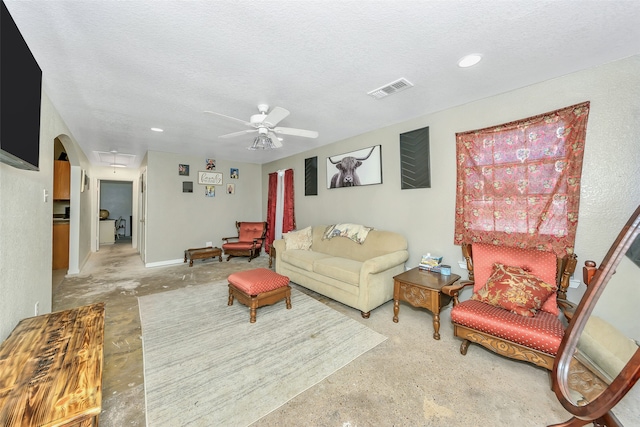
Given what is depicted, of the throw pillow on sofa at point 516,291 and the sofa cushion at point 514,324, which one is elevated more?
the throw pillow on sofa at point 516,291

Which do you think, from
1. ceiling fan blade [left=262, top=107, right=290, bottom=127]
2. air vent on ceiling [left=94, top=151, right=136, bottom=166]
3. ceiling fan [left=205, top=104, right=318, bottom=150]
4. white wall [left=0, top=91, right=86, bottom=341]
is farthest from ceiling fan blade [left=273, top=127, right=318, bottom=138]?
air vent on ceiling [left=94, top=151, right=136, bottom=166]

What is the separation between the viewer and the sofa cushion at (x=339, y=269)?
2814mm

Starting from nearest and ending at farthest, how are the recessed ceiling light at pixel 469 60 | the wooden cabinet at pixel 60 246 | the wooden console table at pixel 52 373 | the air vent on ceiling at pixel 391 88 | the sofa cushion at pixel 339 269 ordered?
the wooden console table at pixel 52 373 < the recessed ceiling light at pixel 469 60 < the air vent on ceiling at pixel 391 88 < the sofa cushion at pixel 339 269 < the wooden cabinet at pixel 60 246

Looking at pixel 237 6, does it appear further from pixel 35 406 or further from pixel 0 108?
pixel 35 406

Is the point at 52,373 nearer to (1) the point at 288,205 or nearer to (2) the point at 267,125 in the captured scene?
(2) the point at 267,125

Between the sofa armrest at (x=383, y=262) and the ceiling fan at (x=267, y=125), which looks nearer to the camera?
the ceiling fan at (x=267, y=125)

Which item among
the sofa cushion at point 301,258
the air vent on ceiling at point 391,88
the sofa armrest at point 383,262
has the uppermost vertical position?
the air vent on ceiling at point 391,88

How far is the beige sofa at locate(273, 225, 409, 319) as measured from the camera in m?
2.75

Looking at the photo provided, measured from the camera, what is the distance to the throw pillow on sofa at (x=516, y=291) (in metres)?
1.90

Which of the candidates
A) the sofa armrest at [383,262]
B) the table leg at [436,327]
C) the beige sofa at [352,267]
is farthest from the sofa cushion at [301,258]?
the table leg at [436,327]

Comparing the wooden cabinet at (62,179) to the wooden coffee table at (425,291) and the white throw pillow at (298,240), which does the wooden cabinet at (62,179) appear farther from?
the wooden coffee table at (425,291)

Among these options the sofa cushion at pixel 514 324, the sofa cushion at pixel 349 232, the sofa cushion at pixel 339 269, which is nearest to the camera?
the sofa cushion at pixel 514 324

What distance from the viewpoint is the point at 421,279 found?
2586mm

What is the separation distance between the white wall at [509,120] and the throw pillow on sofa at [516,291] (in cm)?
58
